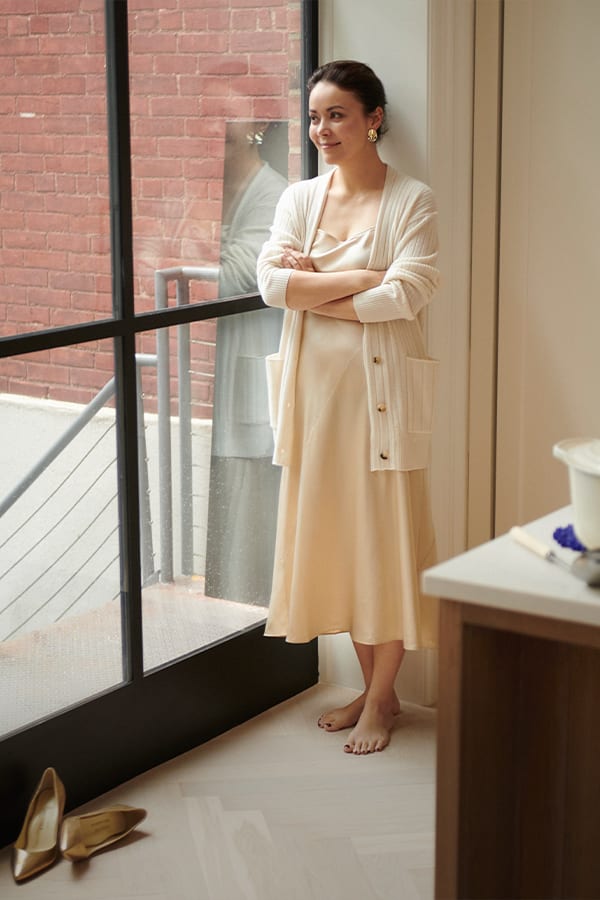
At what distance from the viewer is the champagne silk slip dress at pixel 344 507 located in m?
3.23

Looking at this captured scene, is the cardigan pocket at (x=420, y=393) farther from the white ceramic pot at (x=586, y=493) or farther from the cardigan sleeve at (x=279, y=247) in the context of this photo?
the white ceramic pot at (x=586, y=493)

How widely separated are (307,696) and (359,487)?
0.84 meters

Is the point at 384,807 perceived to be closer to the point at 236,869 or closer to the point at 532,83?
the point at 236,869

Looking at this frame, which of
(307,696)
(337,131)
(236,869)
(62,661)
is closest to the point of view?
(236,869)

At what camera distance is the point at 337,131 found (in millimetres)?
3197

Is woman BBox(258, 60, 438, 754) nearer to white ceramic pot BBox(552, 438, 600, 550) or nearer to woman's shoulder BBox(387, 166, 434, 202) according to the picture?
woman's shoulder BBox(387, 166, 434, 202)

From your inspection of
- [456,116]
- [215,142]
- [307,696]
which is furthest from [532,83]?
[307,696]

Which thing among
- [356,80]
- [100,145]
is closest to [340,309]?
[356,80]

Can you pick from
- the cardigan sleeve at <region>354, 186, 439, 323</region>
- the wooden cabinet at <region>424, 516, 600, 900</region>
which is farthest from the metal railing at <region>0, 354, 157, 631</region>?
the wooden cabinet at <region>424, 516, 600, 900</region>

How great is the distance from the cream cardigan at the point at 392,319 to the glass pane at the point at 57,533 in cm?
52

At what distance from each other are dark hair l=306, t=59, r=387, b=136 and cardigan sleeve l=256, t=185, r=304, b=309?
1.02ft

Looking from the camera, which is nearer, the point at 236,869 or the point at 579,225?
the point at 236,869

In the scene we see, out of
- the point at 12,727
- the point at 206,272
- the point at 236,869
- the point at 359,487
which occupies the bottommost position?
the point at 236,869

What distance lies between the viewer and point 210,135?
10.5 feet
